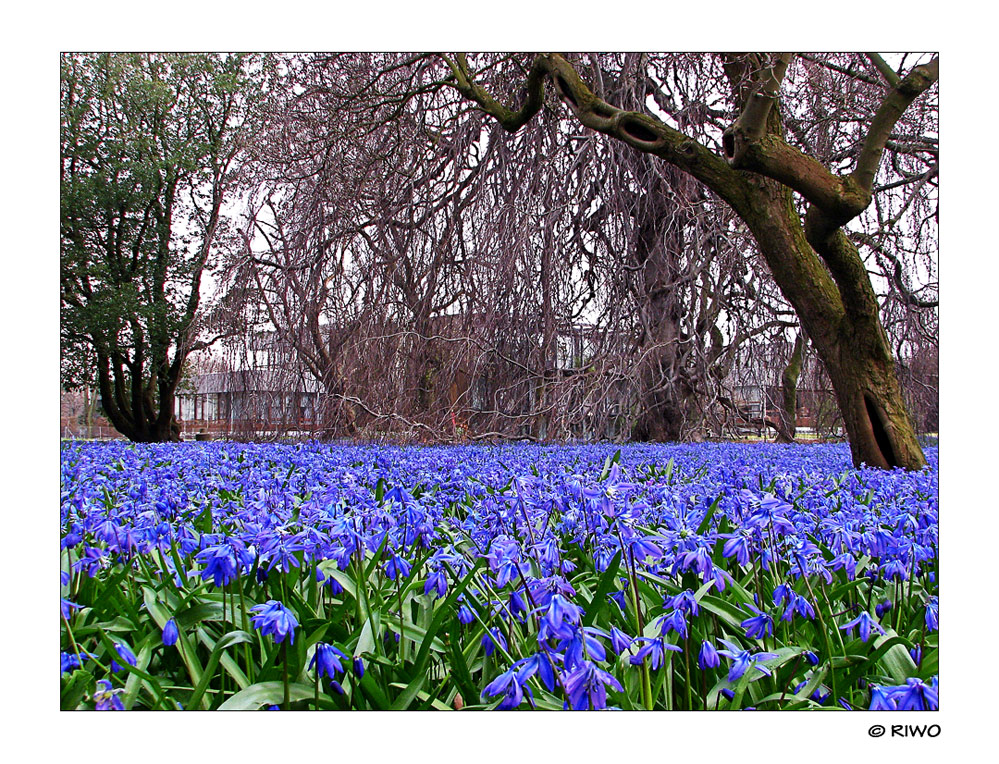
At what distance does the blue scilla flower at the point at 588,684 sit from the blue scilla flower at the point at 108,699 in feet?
1.85

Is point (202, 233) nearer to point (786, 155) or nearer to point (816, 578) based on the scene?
point (786, 155)

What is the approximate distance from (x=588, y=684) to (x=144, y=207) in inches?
135

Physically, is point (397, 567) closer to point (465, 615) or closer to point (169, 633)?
point (465, 615)

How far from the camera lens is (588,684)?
71 cm

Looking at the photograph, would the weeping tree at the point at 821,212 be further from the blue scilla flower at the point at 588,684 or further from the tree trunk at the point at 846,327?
the blue scilla flower at the point at 588,684

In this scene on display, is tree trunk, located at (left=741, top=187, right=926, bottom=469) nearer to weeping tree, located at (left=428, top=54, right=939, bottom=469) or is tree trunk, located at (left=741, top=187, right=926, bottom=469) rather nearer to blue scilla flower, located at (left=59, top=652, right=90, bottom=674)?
weeping tree, located at (left=428, top=54, right=939, bottom=469)

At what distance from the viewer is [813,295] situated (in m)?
3.01

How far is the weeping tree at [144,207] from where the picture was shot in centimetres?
285

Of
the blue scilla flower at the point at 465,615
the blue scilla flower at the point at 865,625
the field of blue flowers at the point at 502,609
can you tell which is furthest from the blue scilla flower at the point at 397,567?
the blue scilla flower at the point at 865,625

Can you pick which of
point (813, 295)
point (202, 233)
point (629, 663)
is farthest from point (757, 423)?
point (629, 663)

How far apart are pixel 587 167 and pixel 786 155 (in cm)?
202

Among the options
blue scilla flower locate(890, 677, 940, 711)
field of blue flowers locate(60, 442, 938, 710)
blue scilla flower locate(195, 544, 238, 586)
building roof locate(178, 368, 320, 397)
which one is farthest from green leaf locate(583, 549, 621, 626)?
building roof locate(178, 368, 320, 397)

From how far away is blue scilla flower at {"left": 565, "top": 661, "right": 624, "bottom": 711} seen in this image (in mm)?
677

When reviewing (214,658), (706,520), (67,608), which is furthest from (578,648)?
(67,608)
